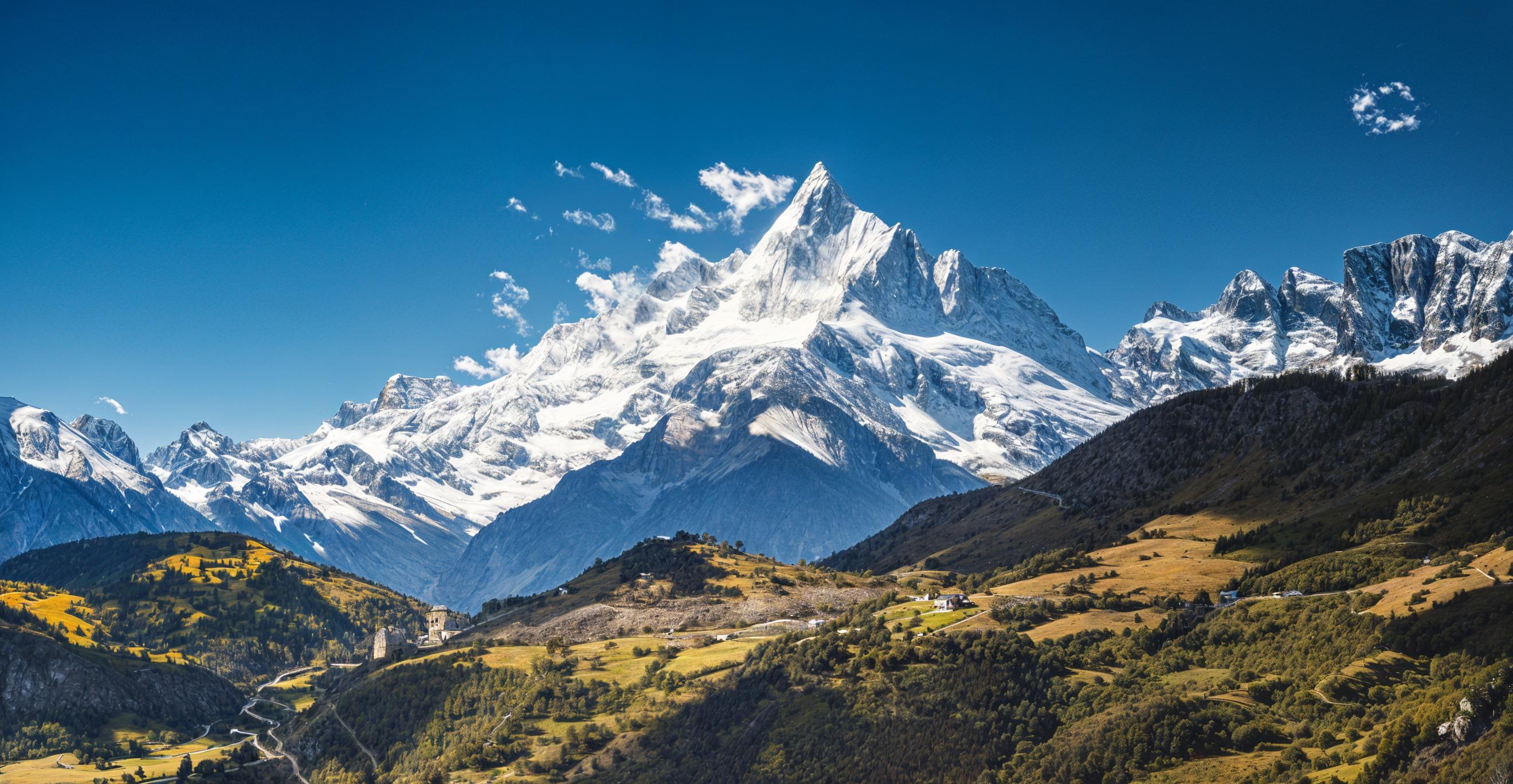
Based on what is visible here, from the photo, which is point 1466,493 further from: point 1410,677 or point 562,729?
point 562,729

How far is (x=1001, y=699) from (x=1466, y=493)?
77.5m

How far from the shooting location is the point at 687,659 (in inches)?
7259

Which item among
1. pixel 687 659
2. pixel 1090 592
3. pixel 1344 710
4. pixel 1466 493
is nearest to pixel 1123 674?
pixel 1344 710

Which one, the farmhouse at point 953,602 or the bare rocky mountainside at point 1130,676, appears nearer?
the bare rocky mountainside at point 1130,676

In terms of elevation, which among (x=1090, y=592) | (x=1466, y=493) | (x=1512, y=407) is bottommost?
(x=1090, y=592)

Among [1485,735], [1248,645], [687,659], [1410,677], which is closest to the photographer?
[1485,735]

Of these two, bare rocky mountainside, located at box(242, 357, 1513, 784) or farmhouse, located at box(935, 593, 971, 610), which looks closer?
bare rocky mountainside, located at box(242, 357, 1513, 784)

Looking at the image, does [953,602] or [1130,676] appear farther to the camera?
[953,602]

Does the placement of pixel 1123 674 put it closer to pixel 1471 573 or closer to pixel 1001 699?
pixel 1001 699

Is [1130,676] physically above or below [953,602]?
below

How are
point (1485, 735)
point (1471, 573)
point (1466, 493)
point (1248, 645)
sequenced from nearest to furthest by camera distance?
point (1485, 735)
point (1471, 573)
point (1248, 645)
point (1466, 493)

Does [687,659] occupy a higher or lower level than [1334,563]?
lower

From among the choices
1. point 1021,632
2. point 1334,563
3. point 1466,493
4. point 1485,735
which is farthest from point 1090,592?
point 1485,735

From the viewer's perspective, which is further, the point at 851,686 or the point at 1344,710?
the point at 851,686
